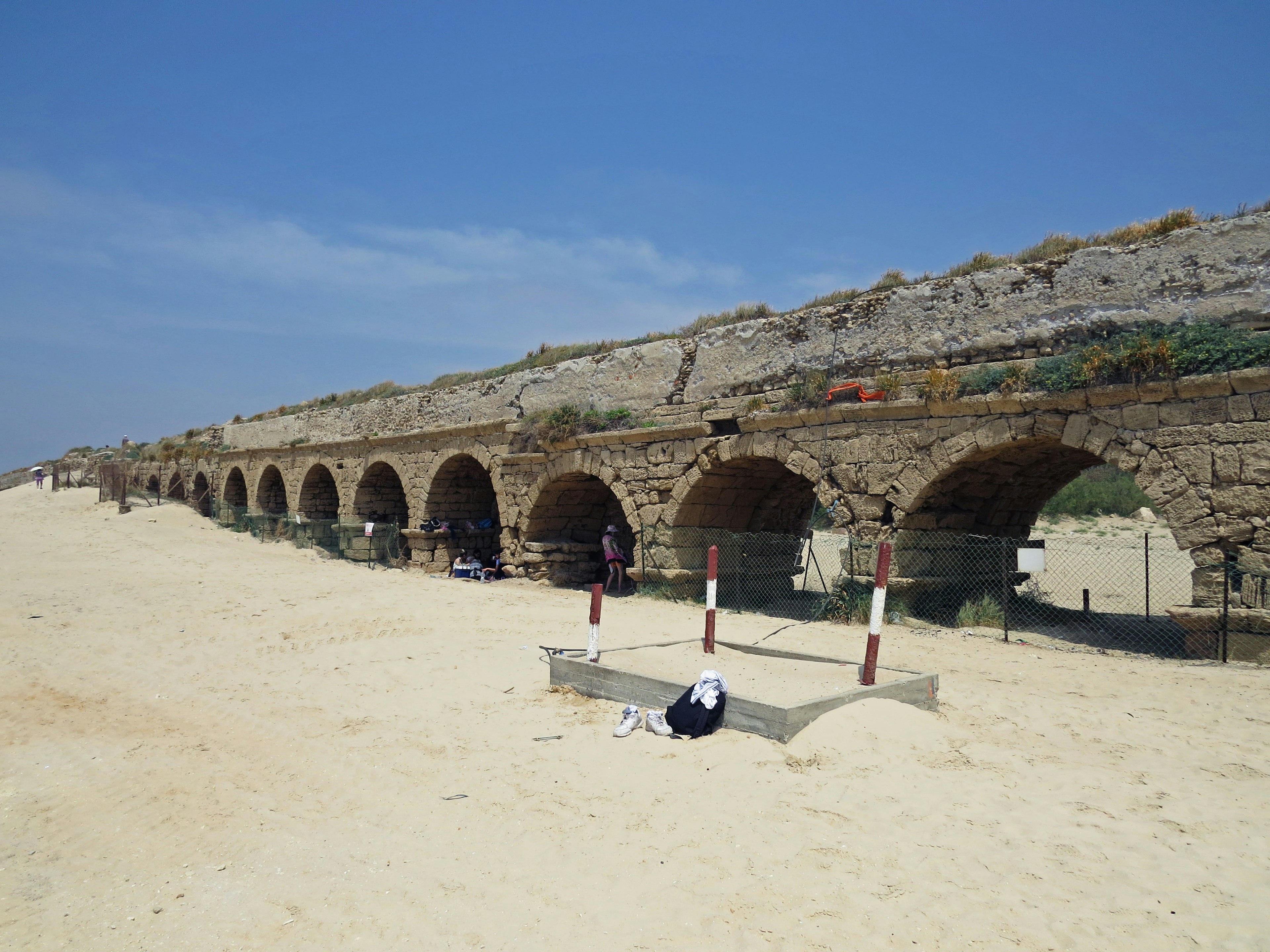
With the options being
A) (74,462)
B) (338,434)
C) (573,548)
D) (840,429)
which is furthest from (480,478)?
(74,462)

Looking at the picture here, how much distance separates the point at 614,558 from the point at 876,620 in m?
7.75

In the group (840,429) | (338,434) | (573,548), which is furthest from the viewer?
(338,434)

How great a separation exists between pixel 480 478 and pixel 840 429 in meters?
9.46

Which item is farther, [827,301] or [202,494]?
[202,494]

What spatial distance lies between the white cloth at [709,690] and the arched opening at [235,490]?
23.2m

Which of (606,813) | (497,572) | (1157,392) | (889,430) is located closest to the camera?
(606,813)

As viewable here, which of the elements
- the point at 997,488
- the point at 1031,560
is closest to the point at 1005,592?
the point at 1031,560

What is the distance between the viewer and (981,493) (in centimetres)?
1039

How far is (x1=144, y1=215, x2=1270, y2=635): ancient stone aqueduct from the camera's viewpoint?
7582mm

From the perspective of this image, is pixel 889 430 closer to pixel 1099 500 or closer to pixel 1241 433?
pixel 1241 433

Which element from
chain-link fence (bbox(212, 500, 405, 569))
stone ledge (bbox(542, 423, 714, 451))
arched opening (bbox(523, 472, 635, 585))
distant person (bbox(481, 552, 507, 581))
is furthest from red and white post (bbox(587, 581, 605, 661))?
chain-link fence (bbox(212, 500, 405, 569))

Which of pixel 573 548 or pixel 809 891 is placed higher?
pixel 573 548

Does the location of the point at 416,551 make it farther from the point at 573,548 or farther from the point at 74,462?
the point at 74,462

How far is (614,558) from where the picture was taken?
43.7ft
